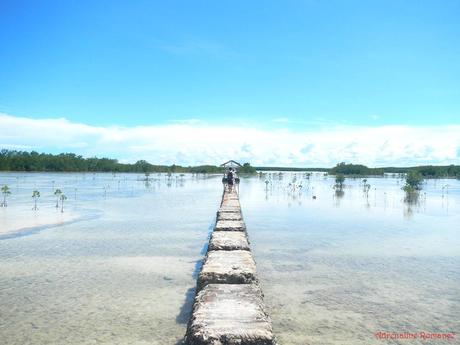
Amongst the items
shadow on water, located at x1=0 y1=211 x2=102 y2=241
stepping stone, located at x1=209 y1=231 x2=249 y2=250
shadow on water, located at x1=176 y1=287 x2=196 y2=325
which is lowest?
shadow on water, located at x1=176 y1=287 x2=196 y2=325

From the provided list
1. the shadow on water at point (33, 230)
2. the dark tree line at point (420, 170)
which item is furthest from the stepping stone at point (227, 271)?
the dark tree line at point (420, 170)

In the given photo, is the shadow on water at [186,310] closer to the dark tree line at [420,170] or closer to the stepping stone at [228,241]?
the stepping stone at [228,241]

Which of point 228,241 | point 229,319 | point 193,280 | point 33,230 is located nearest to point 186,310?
point 228,241

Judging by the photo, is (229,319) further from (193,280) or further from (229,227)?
(229,227)

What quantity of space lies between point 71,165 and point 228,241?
9984cm

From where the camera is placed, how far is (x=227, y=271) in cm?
541

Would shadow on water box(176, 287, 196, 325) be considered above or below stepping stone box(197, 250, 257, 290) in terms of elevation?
below

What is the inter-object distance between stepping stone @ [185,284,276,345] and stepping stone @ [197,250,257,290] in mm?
441

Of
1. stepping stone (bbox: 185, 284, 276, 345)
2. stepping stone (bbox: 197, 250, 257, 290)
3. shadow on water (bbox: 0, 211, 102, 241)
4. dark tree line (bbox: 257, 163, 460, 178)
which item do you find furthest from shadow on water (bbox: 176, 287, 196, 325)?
dark tree line (bbox: 257, 163, 460, 178)

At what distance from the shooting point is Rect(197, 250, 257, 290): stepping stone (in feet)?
17.4

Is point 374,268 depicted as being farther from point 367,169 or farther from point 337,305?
point 367,169

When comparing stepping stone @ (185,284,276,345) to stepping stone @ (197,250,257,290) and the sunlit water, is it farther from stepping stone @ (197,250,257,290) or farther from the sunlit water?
the sunlit water

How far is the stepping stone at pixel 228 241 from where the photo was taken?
7109 mm

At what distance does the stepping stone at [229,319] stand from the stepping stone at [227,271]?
441mm
